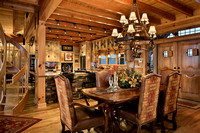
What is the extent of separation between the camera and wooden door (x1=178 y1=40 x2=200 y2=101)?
443 centimetres

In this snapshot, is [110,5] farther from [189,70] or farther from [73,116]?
[189,70]

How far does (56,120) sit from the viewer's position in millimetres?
2990

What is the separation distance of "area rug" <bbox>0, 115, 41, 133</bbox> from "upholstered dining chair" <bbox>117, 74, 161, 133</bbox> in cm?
203

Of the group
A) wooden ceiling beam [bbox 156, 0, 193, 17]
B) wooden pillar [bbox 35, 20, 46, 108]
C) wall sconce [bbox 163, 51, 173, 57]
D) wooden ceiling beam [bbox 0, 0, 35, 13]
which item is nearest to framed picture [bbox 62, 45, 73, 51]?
wooden ceiling beam [bbox 0, 0, 35, 13]

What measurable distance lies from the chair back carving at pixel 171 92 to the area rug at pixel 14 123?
269 centimetres

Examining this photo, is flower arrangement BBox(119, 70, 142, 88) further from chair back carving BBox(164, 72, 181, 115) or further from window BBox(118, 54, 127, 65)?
window BBox(118, 54, 127, 65)

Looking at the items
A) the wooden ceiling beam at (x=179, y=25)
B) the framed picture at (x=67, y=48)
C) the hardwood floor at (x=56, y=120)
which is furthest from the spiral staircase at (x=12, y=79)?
the framed picture at (x=67, y=48)

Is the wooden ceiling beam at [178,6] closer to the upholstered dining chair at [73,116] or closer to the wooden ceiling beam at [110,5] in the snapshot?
the wooden ceiling beam at [110,5]

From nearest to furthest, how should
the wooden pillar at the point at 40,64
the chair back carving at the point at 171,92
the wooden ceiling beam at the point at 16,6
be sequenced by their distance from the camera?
the chair back carving at the point at 171,92
the wooden pillar at the point at 40,64
the wooden ceiling beam at the point at 16,6

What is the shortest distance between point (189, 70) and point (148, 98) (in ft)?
11.7

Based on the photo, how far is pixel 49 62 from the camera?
30.2 feet

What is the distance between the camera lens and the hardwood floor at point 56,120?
252 centimetres

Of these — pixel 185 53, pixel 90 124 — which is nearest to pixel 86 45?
pixel 185 53

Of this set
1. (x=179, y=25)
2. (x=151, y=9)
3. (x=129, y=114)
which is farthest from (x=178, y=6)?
(x=129, y=114)
